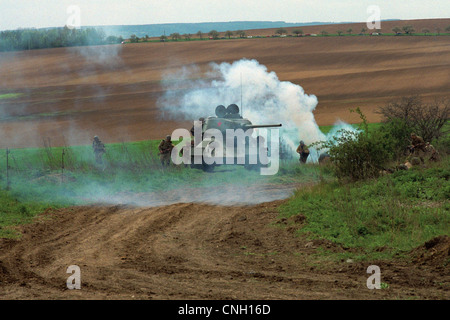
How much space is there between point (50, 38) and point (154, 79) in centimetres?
1527

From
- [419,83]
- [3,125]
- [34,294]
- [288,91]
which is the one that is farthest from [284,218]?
[419,83]

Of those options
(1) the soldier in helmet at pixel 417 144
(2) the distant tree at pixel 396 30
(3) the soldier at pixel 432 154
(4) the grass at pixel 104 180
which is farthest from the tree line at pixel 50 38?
(2) the distant tree at pixel 396 30

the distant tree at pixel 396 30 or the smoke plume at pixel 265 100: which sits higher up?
the distant tree at pixel 396 30

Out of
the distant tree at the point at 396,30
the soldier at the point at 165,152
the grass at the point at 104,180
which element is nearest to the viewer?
the grass at the point at 104,180

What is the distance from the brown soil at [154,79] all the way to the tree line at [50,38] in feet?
12.8

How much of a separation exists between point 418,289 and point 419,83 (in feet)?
177

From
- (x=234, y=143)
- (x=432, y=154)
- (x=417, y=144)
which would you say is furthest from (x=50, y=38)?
(x=432, y=154)

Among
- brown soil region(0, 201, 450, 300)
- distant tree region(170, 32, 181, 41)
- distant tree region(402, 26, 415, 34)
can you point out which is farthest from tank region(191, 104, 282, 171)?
distant tree region(402, 26, 415, 34)

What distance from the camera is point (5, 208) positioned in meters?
17.2

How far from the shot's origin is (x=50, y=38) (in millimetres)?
52625

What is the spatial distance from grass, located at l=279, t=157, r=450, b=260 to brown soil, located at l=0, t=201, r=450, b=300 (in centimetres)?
55

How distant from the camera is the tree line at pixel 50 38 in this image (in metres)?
37.4

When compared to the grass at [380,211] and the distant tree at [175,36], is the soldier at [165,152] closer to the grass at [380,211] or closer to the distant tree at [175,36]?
the grass at [380,211]
